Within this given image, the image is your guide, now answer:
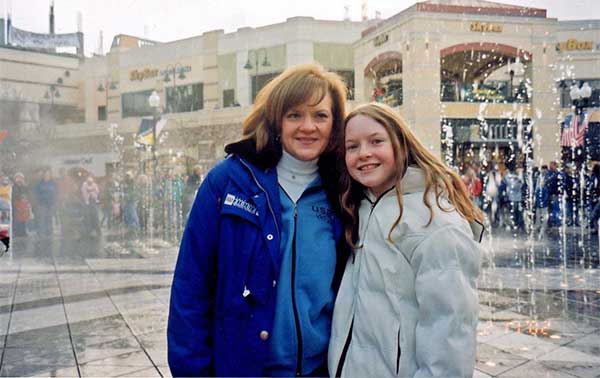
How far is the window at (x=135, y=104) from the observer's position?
34.7 m

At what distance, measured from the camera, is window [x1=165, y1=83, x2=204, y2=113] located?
33.8 m

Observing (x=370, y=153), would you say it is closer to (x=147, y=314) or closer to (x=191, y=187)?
(x=147, y=314)

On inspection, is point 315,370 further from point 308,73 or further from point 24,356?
point 24,356

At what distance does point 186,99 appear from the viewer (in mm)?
34438

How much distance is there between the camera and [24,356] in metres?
4.34

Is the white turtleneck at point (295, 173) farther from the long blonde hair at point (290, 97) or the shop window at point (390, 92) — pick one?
the shop window at point (390, 92)

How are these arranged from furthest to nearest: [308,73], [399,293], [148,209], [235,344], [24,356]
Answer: [148,209]
[24,356]
[308,73]
[235,344]
[399,293]

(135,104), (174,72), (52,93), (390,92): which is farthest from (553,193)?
(52,93)

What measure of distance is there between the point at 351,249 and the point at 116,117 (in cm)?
3613

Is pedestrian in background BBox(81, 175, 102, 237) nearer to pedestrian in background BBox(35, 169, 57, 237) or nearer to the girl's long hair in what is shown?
pedestrian in background BBox(35, 169, 57, 237)

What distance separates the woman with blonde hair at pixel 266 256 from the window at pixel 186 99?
106 ft

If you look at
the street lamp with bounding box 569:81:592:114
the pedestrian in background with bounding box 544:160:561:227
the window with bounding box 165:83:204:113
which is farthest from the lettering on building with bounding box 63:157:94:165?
the street lamp with bounding box 569:81:592:114

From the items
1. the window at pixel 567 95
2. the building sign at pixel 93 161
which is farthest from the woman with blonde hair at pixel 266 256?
the building sign at pixel 93 161

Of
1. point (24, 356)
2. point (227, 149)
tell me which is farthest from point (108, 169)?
point (227, 149)
